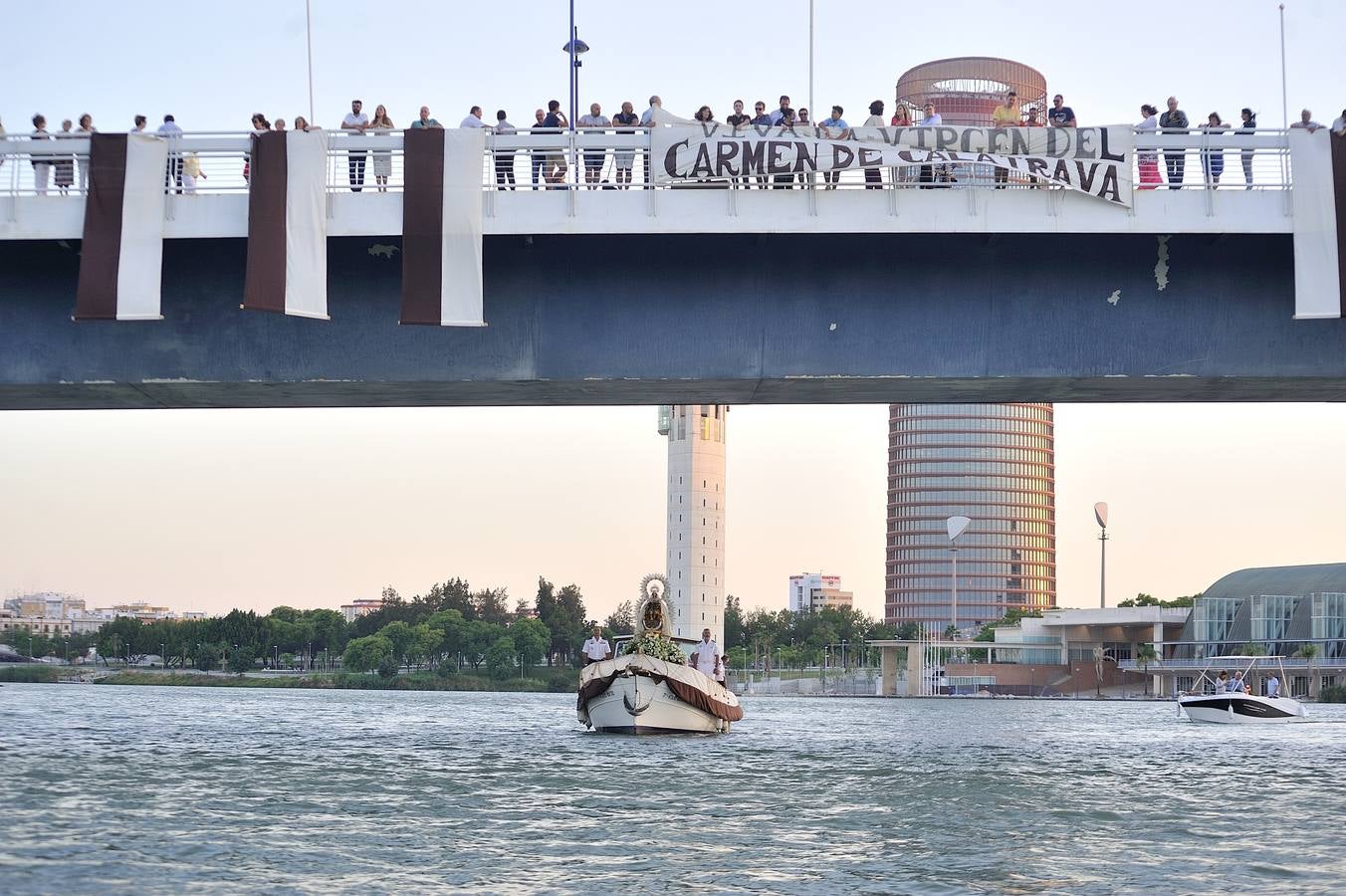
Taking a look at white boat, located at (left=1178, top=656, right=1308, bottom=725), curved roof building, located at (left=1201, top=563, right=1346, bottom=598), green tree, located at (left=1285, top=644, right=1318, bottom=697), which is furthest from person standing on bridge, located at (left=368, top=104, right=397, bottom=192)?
curved roof building, located at (left=1201, top=563, right=1346, bottom=598)

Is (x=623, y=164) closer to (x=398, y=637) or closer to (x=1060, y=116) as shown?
(x=1060, y=116)

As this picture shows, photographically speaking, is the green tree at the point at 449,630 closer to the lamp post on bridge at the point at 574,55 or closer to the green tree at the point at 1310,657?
the green tree at the point at 1310,657

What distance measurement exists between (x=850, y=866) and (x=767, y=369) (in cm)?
983

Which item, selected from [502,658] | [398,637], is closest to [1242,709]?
[502,658]

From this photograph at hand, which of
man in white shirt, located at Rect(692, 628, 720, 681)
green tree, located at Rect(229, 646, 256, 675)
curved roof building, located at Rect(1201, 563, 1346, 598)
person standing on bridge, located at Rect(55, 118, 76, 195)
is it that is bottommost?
green tree, located at Rect(229, 646, 256, 675)

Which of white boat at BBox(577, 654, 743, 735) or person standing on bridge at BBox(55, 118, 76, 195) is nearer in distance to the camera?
person standing on bridge at BBox(55, 118, 76, 195)

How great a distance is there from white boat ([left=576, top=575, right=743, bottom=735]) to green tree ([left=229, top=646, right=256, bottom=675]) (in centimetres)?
15359

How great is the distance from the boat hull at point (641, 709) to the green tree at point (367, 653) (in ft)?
473

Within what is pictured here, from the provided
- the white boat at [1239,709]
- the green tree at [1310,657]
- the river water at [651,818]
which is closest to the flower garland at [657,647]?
the river water at [651,818]

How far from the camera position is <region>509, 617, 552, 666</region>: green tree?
7303 inches

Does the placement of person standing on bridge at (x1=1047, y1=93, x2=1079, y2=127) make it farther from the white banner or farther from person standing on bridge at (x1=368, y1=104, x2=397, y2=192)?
person standing on bridge at (x1=368, y1=104, x2=397, y2=192)

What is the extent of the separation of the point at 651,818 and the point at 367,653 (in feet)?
550

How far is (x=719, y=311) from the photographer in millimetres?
26531

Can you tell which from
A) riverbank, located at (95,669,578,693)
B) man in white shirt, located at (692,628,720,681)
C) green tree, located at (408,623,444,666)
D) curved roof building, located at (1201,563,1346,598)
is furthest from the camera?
green tree, located at (408,623,444,666)
